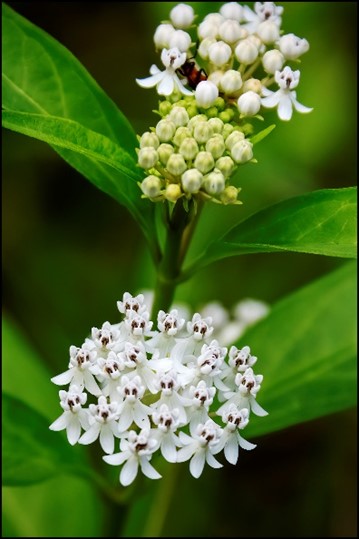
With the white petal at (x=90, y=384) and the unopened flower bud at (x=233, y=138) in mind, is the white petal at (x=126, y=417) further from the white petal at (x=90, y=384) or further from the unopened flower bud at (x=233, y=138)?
the unopened flower bud at (x=233, y=138)

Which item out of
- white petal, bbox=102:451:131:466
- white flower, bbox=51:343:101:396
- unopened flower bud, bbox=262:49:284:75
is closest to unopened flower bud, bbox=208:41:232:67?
unopened flower bud, bbox=262:49:284:75

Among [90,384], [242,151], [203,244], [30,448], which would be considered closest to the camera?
[90,384]

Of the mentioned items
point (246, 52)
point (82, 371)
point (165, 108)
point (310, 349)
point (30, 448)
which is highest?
point (246, 52)

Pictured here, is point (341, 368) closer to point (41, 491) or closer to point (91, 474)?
point (91, 474)

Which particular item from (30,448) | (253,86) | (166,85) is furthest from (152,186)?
(30,448)

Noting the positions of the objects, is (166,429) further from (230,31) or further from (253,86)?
(230,31)

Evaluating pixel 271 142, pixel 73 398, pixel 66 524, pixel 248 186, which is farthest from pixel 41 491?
pixel 271 142

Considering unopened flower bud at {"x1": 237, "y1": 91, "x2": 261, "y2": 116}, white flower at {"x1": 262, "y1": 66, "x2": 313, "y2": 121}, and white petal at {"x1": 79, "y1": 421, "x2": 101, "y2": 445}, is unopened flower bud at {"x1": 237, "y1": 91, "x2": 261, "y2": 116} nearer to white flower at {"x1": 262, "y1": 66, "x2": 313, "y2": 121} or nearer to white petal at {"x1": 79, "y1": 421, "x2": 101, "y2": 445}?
white flower at {"x1": 262, "y1": 66, "x2": 313, "y2": 121}
